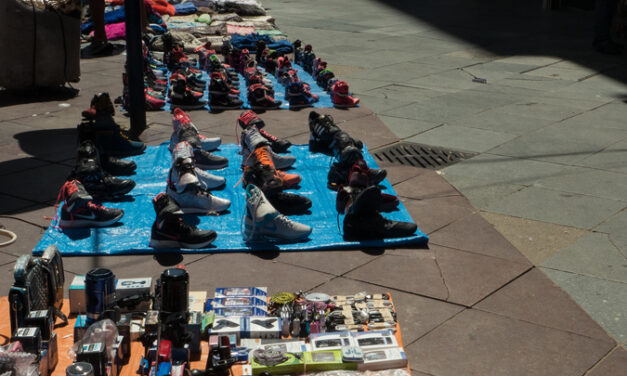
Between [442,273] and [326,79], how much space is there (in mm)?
5861

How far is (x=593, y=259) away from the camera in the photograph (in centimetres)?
524

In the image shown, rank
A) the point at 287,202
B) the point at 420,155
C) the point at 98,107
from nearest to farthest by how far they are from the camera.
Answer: the point at 287,202, the point at 98,107, the point at 420,155

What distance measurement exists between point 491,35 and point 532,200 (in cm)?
941

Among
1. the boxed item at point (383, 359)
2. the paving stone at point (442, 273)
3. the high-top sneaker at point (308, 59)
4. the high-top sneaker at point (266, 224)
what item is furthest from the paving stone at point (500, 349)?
the high-top sneaker at point (308, 59)

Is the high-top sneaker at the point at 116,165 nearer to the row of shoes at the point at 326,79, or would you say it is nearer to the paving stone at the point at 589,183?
the row of shoes at the point at 326,79

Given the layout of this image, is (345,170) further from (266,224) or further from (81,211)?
(81,211)

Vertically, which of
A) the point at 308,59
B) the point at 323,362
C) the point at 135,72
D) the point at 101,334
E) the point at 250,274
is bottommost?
the point at 250,274

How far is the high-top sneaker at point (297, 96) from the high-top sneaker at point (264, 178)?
3.27 metres

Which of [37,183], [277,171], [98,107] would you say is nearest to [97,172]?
[37,183]

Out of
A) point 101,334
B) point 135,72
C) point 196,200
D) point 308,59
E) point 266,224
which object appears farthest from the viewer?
point 308,59

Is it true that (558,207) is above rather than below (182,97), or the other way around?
below

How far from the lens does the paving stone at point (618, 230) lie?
5477mm

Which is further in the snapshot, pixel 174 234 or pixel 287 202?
pixel 287 202

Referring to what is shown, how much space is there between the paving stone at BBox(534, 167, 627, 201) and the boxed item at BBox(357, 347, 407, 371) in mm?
3472
